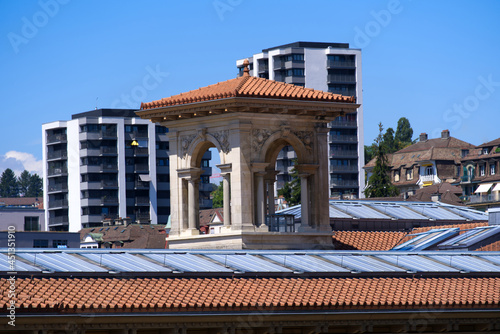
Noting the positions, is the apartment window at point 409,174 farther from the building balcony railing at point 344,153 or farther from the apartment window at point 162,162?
the apartment window at point 162,162

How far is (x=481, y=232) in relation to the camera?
169ft

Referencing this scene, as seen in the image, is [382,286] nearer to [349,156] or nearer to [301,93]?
[301,93]

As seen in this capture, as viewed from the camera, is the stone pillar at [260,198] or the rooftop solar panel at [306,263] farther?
the stone pillar at [260,198]

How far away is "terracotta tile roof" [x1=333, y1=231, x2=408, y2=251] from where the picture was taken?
54094 millimetres

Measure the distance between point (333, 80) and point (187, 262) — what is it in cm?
15582

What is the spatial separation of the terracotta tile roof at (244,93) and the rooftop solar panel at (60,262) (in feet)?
40.5

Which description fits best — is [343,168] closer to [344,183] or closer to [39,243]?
[344,183]

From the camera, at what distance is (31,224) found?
118 meters

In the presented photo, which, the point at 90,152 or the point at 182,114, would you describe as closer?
A: the point at 182,114

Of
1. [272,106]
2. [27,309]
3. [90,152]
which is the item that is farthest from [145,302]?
[90,152]

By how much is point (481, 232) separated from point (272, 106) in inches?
465

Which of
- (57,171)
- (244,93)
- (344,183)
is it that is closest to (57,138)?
(57,171)

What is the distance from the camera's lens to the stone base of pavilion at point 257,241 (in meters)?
47.2

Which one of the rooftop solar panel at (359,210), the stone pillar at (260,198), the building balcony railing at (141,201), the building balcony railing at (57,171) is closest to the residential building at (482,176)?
the building balcony railing at (141,201)
